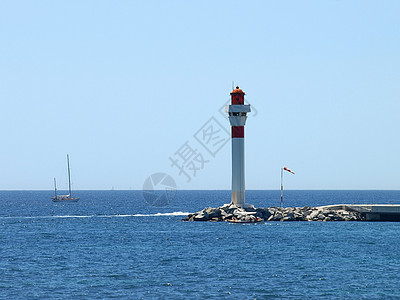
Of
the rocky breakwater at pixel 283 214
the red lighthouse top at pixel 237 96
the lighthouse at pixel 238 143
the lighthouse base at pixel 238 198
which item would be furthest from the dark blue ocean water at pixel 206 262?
the red lighthouse top at pixel 237 96

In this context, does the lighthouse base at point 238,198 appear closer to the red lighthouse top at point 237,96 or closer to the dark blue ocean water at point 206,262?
the dark blue ocean water at point 206,262

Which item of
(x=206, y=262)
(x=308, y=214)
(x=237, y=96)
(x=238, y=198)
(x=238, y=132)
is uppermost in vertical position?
(x=237, y=96)

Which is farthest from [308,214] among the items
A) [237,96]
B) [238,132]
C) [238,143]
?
[237,96]

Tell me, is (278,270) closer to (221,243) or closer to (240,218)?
(221,243)

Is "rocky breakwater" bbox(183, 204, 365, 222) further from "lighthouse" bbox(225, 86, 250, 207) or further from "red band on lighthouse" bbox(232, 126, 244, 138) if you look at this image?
"red band on lighthouse" bbox(232, 126, 244, 138)

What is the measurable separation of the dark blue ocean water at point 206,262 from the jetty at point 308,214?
2.52 meters

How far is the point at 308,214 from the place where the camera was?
298 feet

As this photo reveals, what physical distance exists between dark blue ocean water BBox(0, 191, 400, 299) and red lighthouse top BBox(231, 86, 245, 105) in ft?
56.3

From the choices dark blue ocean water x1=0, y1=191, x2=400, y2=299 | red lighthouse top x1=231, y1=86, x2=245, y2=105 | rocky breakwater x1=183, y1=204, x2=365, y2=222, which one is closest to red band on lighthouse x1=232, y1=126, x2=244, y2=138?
red lighthouse top x1=231, y1=86, x2=245, y2=105

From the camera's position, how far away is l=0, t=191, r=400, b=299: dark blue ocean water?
40.6m

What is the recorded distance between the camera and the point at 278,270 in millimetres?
48250

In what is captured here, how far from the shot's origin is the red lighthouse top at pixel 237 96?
3374 inches

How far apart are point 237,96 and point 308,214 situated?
20.8 meters

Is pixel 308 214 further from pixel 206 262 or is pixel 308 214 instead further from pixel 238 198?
pixel 206 262
